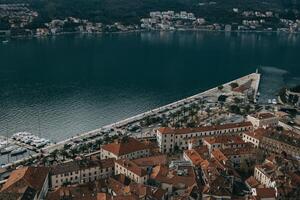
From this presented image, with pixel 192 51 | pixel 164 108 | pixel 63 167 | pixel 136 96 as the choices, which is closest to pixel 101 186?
pixel 63 167

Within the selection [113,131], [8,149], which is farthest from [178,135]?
[8,149]

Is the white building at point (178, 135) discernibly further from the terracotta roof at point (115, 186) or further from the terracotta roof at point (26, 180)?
the terracotta roof at point (26, 180)

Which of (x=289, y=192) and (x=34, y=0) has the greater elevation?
(x=34, y=0)

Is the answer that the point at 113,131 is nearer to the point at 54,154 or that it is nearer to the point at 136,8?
the point at 54,154

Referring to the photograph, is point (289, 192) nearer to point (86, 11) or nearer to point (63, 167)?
point (63, 167)

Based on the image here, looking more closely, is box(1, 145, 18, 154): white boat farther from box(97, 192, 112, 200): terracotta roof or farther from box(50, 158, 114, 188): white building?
box(97, 192, 112, 200): terracotta roof

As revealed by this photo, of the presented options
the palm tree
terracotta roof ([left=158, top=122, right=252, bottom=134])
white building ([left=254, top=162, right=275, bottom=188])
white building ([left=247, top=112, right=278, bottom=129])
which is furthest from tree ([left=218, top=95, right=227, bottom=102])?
white building ([left=254, top=162, right=275, bottom=188])
